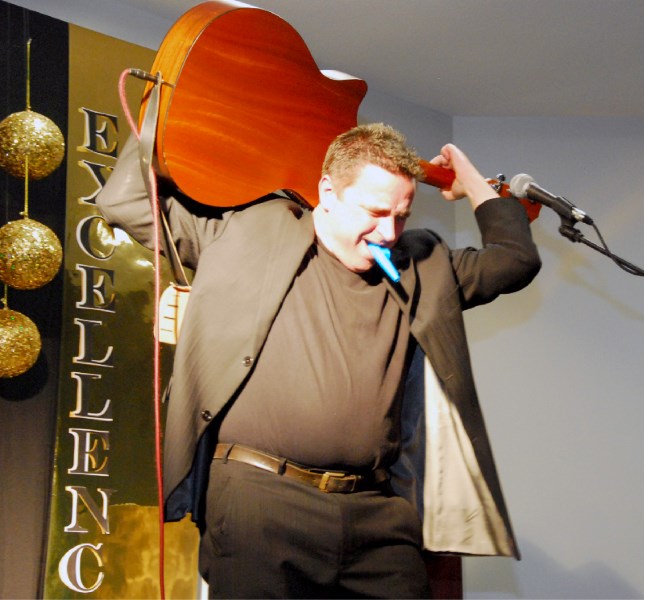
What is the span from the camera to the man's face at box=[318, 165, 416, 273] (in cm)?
205

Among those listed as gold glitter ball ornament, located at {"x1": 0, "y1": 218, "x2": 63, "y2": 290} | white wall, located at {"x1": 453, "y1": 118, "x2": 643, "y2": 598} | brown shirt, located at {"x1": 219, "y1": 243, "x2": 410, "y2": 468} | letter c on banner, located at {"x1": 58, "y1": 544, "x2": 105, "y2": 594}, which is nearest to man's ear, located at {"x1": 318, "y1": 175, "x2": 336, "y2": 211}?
brown shirt, located at {"x1": 219, "y1": 243, "x2": 410, "y2": 468}

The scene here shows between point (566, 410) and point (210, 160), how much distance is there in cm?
264

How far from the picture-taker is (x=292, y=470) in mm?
1954

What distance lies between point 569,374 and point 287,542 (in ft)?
8.37

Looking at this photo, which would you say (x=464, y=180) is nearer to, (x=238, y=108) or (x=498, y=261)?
(x=498, y=261)

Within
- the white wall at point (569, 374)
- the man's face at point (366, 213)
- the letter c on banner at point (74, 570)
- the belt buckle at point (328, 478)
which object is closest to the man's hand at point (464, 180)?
the man's face at point (366, 213)

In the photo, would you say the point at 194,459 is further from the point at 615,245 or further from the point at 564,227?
the point at 615,245

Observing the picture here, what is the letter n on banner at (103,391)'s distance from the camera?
2.98 meters

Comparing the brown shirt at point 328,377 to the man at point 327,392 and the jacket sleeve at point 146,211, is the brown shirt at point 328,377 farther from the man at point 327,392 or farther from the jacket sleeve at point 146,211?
the jacket sleeve at point 146,211

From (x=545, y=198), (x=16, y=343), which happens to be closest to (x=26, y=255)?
(x=16, y=343)

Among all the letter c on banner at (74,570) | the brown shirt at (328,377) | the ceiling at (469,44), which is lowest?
the letter c on banner at (74,570)

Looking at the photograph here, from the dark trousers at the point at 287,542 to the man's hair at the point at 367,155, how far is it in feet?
2.19

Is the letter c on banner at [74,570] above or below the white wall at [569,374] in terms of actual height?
below

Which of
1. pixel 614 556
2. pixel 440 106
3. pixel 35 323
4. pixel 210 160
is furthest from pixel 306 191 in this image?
pixel 614 556
